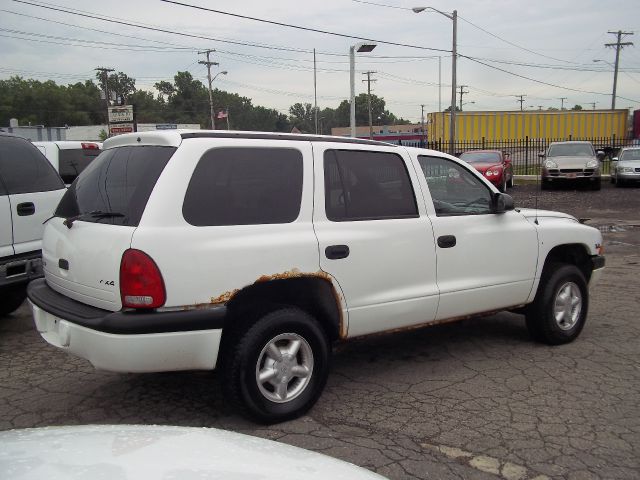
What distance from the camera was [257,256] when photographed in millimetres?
3570

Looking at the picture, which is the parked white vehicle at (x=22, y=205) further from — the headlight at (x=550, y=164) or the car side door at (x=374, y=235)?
the headlight at (x=550, y=164)

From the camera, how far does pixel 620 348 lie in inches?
206

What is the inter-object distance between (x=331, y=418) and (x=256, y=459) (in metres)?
1.99

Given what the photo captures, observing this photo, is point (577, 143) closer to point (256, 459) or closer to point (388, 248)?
point (388, 248)

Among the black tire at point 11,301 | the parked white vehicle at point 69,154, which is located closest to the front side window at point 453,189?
the black tire at point 11,301

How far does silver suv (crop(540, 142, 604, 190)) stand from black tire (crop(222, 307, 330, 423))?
19679mm

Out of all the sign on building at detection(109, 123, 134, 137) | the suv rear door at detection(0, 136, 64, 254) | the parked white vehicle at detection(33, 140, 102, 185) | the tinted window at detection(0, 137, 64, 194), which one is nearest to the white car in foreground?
the suv rear door at detection(0, 136, 64, 254)

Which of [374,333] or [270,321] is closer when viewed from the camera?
[270,321]

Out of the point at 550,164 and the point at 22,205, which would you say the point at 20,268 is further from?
the point at 550,164

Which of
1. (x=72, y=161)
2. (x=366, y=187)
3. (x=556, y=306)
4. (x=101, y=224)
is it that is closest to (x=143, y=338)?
(x=101, y=224)

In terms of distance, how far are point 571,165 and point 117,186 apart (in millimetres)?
20478

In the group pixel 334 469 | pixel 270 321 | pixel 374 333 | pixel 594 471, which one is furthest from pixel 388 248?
pixel 334 469

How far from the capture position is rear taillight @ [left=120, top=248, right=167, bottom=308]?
3.26 metres

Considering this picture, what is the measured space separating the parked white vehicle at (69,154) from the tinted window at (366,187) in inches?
230
